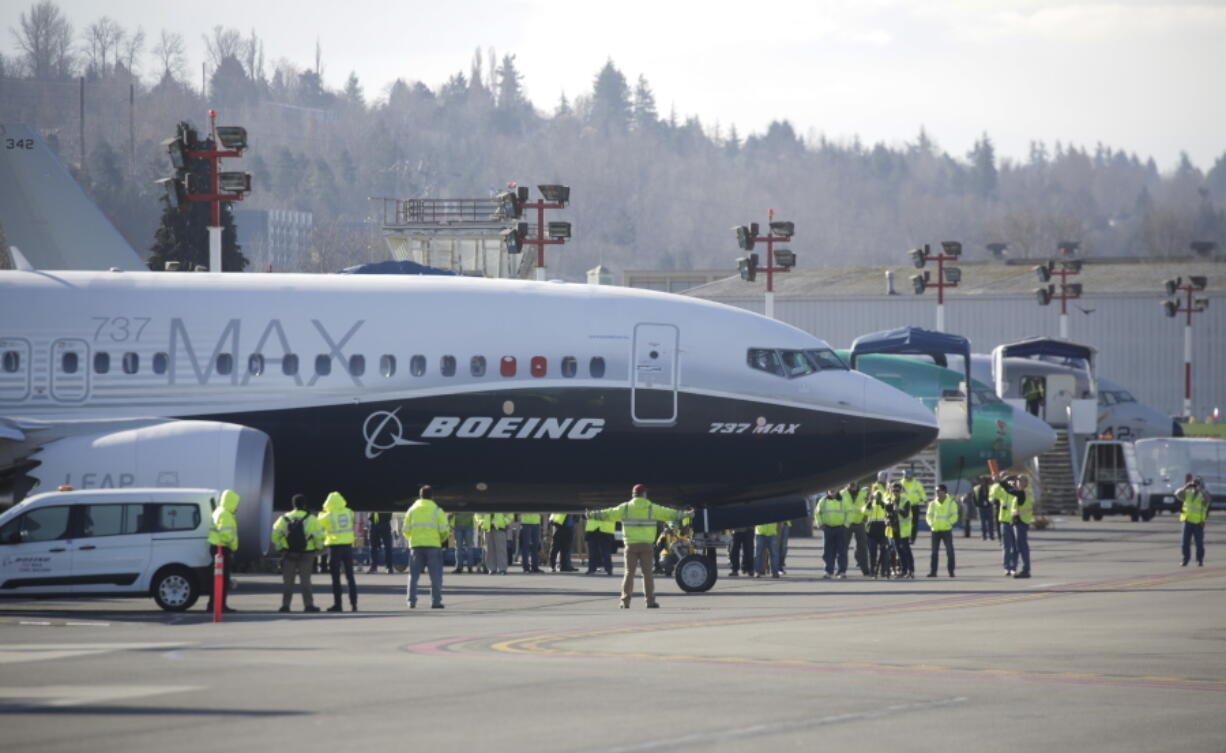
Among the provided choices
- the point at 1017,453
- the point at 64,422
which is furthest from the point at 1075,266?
the point at 64,422

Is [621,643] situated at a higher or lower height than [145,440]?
lower

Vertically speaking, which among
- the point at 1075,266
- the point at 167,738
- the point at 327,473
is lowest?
the point at 167,738

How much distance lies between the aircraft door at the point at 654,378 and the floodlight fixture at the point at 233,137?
1236 centimetres

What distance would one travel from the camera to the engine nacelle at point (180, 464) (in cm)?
2792

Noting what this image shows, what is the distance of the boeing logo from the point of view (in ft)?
97.1

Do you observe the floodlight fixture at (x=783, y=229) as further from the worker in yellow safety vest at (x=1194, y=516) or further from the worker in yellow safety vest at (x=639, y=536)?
the worker in yellow safety vest at (x=639, y=536)

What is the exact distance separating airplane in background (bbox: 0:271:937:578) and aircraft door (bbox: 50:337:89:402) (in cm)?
3

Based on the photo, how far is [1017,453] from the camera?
2130 inches

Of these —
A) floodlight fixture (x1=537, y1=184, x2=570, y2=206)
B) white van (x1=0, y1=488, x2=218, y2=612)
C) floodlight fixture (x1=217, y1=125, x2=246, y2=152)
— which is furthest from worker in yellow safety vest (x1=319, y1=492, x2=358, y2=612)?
floodlight fixture (x1=537, y1=184, x2=570, y2=206)

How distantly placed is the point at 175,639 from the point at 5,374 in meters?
10.7

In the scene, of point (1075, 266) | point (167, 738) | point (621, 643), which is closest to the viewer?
point (167, 738)

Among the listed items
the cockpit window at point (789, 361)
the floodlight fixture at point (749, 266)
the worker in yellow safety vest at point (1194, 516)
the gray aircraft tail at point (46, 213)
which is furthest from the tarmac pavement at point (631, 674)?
the floodlight fixture at point (749, 266)

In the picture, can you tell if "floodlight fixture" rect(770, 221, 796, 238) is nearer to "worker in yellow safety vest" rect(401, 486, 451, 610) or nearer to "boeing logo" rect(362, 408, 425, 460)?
"boeing logo" rect(362, 408, 425, 460)

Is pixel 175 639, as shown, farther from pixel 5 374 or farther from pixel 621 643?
pixel 5 374
